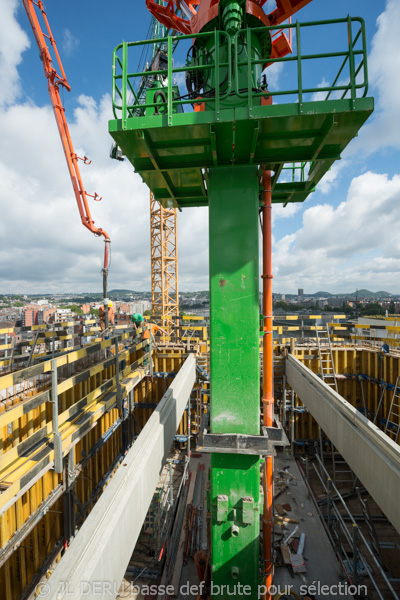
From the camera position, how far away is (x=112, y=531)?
2855 millimetres

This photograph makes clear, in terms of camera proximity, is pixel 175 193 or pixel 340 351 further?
pixel 340 351

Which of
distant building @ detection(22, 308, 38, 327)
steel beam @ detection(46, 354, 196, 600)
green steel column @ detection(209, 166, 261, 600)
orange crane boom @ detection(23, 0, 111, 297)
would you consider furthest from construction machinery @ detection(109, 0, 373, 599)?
distant building @ detection(22, 308, 38, 327)

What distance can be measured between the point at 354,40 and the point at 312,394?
7061 millimetres

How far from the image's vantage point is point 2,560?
4.34m

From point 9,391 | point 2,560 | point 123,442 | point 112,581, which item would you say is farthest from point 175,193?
point 123,442

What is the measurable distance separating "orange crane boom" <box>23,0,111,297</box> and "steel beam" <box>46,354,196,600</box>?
13.5 metres

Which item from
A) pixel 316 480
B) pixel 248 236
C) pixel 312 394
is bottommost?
pixel 316 480

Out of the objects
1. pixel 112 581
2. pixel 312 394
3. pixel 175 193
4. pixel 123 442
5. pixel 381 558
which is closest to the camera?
pixel 112 581

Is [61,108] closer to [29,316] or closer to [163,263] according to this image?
[163,263]

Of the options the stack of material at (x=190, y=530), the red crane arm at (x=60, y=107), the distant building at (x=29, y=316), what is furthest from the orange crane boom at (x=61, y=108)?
the stack of material at (x=190, y=530)

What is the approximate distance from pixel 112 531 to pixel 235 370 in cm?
239

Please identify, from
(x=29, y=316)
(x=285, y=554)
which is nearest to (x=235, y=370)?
(x=285, y=554)

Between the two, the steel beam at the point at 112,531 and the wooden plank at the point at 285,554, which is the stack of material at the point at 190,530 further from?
the steel beam at the point at 112,531

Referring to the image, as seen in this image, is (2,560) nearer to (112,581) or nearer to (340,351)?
(112,581)
